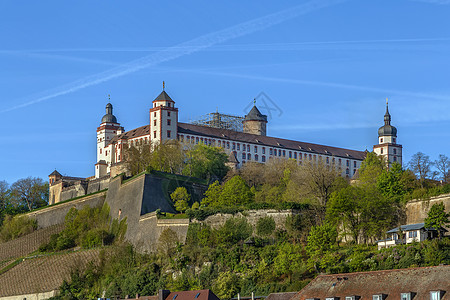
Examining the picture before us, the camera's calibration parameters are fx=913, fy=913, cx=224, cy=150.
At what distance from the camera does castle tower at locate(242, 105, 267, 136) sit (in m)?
136

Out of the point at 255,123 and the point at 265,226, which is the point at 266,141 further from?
the point at 265,226

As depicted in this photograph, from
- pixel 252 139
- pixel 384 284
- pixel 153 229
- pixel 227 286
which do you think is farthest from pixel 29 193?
pixel 384 284

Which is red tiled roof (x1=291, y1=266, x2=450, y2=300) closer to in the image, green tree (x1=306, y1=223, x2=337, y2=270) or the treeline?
green tree (x1=306, y1=223, x2=337, y2=270)

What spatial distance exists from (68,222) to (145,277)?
24594mm

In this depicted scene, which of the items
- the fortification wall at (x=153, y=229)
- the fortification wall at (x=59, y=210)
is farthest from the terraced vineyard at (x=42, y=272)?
the fortification wall at (x=59, y=210)

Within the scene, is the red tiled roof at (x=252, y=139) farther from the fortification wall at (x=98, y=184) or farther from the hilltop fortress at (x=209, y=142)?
the fortification wall at (x=98, y=184)

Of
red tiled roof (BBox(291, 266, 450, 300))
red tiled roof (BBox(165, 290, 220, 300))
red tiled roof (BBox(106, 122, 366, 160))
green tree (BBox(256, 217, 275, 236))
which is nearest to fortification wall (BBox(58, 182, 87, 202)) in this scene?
red tiled roof (BBox(106, 122, 366, 160))

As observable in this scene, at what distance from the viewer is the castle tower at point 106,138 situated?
122812 millimetres

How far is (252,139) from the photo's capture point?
128 meters

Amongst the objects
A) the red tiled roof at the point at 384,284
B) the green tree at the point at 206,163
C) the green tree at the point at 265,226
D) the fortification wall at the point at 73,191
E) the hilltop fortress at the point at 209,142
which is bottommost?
the red tiled roof at the point at 384,284

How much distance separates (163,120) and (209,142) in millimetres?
9059

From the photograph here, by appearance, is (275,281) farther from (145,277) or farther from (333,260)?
(145,277)

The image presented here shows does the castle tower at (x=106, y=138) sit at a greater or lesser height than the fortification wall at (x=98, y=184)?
greater

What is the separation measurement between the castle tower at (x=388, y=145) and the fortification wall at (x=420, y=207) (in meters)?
51.6
